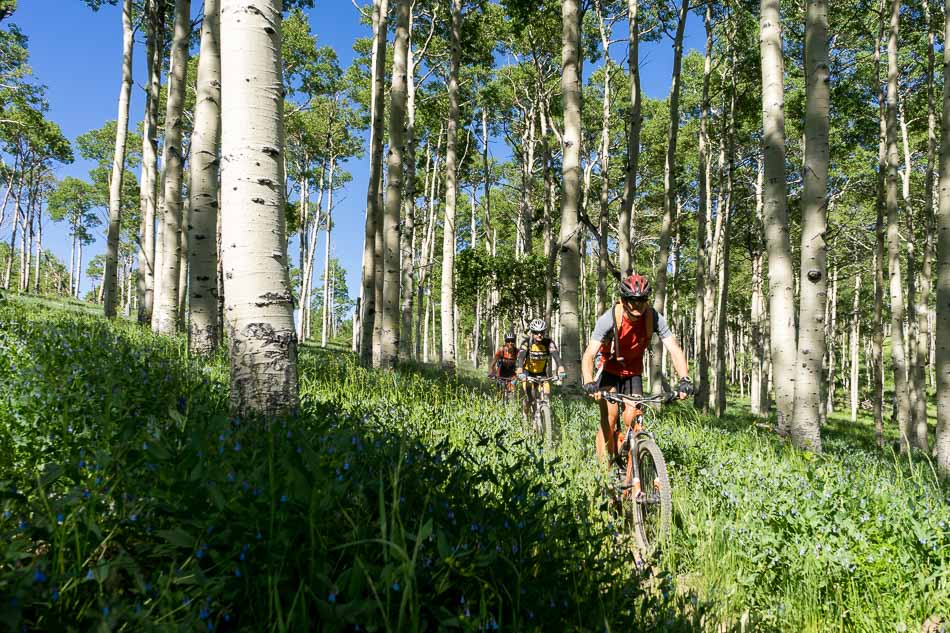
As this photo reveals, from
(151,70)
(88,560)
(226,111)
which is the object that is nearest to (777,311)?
(226,111)

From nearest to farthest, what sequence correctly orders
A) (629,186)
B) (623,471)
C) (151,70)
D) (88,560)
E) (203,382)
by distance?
(88,560), (203,382), (623,471), (629,186), (151,70)

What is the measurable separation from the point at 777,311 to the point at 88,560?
8243 millimetres

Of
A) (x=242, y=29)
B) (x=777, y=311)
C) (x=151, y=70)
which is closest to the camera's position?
(x=242, y=29)

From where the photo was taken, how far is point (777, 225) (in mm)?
7891

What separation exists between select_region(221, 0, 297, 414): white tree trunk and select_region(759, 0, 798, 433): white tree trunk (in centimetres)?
686

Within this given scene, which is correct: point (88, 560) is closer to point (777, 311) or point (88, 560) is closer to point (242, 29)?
point (242, 29)

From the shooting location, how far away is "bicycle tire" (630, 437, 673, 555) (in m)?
4.03

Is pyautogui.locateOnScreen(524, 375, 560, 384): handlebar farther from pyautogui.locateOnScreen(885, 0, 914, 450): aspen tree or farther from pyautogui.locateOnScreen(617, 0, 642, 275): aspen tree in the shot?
pyautogui.locateOnScreen(885, 0, 914, 450): aspen tree

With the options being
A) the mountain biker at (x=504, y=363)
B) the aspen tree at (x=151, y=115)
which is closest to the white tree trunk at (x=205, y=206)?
the mountain biker at (x=504, y=363)

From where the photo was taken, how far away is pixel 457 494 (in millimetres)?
2637

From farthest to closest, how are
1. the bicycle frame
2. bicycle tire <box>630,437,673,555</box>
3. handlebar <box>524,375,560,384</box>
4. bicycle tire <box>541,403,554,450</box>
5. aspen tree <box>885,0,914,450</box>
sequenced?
aspen tree <box>885,0,914,450</box> → handlebar <box>524,375,560,384</box> → bicycle tire <box>541,403,554,450</box> → the bicycle frame → bicycle tire <box>630,437,673,555</box>

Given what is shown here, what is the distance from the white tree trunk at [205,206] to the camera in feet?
25.4

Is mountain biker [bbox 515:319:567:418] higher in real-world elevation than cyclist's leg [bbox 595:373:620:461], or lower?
higher

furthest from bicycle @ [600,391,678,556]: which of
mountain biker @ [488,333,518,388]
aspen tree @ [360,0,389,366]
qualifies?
aspen tree @ [360,0,389,366]
